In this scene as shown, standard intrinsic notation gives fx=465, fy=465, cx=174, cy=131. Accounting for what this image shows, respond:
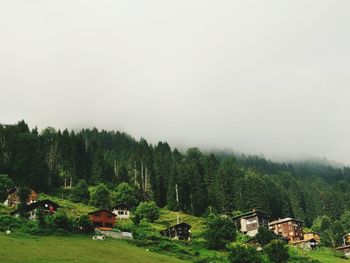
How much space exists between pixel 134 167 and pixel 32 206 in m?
68.7

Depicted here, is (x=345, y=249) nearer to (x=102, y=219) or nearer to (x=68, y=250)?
(x=102, y=219)

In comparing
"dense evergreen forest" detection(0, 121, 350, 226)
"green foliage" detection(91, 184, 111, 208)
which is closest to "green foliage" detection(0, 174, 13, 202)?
"dense evergreen forest" detection(0, 121, 350, 226)

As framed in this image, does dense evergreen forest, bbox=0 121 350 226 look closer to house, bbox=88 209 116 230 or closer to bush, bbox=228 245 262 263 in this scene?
house, bbox=88 209 116 230

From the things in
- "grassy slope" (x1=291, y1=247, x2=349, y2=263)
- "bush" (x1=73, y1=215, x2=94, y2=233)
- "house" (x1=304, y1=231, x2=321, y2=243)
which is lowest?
"grassy slope" (x1=291, y1=247, x2=349, y2=263)

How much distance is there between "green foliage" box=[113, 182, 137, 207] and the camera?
421 ft

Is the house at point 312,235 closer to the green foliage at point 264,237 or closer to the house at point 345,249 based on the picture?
the house at point 345,249

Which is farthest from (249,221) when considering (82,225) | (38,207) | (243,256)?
(38,207)

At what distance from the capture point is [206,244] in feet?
321

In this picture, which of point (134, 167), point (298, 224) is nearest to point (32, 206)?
point (134, 167)

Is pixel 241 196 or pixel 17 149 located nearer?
pixel 17 149

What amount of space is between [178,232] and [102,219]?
59.8ft

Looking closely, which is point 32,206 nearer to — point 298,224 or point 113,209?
point 113,209

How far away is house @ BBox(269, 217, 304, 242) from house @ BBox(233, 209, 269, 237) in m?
8.45

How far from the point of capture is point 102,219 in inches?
3959
